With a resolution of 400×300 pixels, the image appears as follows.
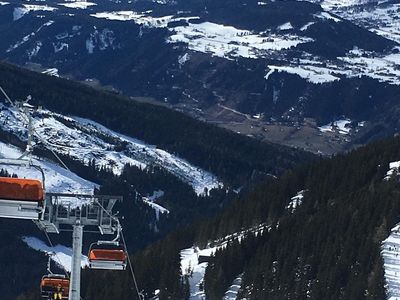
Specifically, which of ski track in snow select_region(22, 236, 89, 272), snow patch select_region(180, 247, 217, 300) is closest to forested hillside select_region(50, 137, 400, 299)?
snow patch select_region(180, 247, 217, 300)

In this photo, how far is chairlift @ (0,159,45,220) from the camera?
21.4m

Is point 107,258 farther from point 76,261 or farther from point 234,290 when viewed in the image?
point 234,290

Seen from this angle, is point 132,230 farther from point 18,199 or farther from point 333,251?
point 18,199

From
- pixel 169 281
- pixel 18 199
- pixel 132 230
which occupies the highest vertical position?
pixel 18 199

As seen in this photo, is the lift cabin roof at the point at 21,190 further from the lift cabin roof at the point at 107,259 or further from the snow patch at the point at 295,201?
the snow patch at the point at 295,201

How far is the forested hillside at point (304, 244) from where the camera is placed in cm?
7269

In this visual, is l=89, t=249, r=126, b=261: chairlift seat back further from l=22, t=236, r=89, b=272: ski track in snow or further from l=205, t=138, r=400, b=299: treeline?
l=22, t=236, r=89, b=272: ski track in snow

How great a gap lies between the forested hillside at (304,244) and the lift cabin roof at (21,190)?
156 ft

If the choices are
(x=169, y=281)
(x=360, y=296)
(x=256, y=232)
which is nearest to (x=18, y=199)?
(x=360, y=296)

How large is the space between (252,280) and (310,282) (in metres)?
5.66

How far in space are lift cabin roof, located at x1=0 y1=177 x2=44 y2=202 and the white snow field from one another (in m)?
47.6

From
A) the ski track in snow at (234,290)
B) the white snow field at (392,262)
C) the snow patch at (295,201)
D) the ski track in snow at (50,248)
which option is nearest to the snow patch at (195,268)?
the ski track in snow at (234,290)

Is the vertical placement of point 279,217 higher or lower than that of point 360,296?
lower

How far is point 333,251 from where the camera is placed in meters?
76.4
